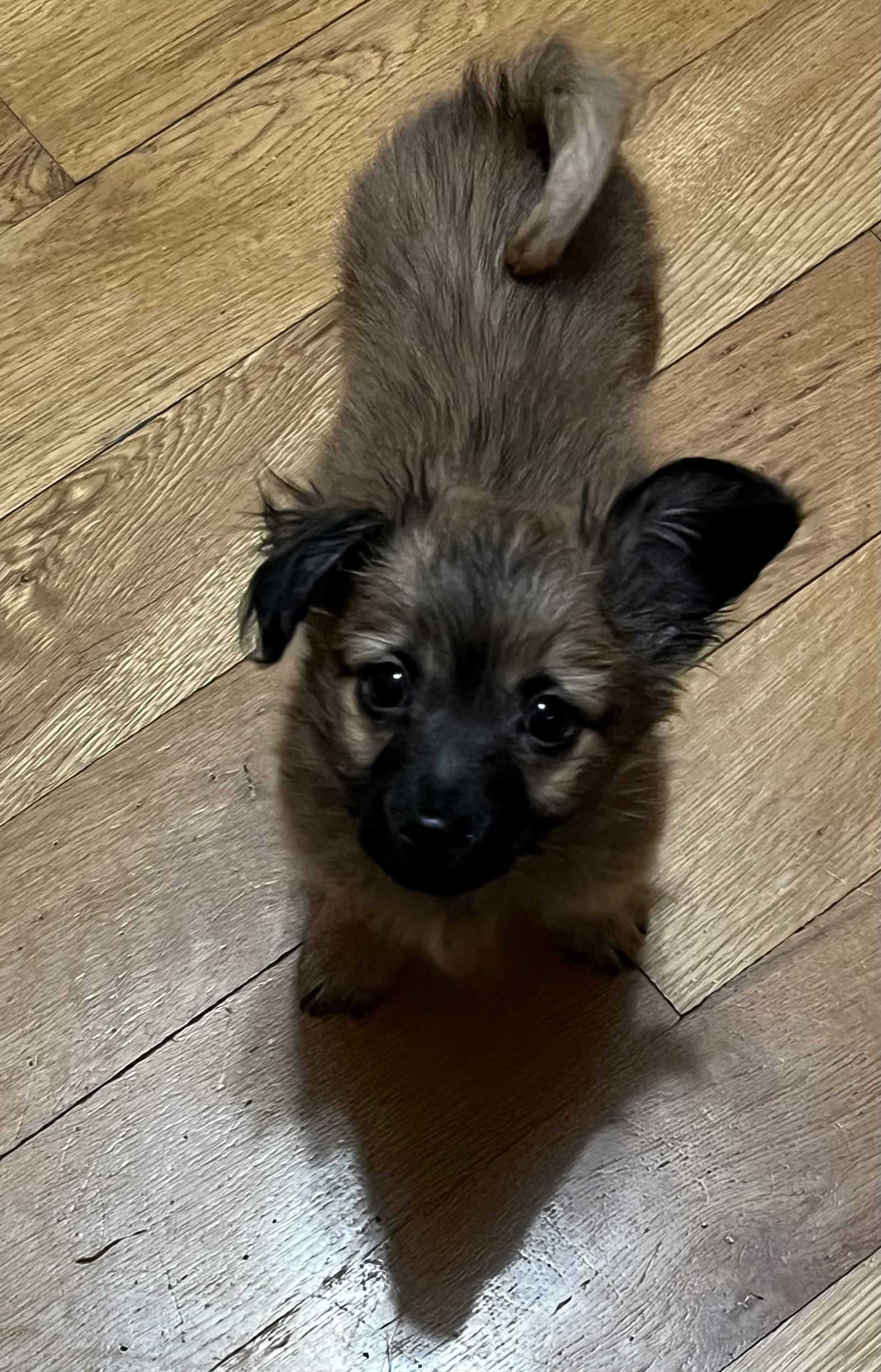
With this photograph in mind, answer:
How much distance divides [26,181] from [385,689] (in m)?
1.27

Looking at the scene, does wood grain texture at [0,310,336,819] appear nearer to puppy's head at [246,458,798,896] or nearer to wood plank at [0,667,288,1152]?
wood plank at [0,667,288,1152]

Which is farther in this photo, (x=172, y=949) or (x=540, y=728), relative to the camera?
(x=172, y=949)

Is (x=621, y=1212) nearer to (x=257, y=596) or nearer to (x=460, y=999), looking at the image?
(x=460, y=999)

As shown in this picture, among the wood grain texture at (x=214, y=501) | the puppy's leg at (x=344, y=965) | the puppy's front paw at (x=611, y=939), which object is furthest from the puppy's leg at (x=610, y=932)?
the wood grain texture at (x=214, y=501)

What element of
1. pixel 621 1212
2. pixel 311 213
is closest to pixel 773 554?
pixel 621 1212

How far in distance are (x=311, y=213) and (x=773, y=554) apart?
1.12m

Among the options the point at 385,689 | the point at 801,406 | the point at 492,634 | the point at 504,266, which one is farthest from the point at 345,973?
the point at 801,406

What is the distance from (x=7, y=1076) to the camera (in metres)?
1.86

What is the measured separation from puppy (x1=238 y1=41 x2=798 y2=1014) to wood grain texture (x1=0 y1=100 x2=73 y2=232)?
22.7 inches

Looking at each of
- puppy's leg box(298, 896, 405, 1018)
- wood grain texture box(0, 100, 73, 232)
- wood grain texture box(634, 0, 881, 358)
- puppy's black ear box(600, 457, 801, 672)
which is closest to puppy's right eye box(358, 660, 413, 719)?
puppy's black ear box(600, 457, 801, 672)

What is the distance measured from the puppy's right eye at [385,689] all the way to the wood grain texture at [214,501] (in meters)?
0.55

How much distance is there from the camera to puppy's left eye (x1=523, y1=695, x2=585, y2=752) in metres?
1.43

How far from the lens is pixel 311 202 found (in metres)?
2.13

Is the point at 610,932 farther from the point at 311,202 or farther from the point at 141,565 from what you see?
the point at 311,202
